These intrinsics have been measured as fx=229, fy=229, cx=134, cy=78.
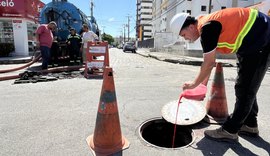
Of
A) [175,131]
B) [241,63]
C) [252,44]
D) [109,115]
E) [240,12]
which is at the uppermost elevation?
[240,12]

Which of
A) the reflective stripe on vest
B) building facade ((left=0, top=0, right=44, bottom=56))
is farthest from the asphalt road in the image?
→ building facade ((left=0, top=0, right=44, bottom=56))

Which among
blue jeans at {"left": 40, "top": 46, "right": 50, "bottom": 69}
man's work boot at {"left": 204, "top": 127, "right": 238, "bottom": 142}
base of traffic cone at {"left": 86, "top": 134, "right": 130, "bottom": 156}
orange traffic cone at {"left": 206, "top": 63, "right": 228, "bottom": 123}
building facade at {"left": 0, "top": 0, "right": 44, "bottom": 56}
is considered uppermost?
building facade at {"left": 0, "top": 0, "right": 44, "bottom": 56}

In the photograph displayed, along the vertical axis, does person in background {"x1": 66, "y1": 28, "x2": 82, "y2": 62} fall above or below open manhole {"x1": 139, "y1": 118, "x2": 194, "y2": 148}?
above

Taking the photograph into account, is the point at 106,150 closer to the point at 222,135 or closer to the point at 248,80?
the point at 222,135

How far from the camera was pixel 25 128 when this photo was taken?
347cm

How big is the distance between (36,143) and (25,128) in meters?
0.62

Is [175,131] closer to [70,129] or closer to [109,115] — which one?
Result: [109,115]

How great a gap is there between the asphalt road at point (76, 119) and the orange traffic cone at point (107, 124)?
0.50 feet

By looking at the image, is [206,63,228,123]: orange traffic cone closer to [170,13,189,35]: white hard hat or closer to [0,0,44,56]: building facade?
[170,13,189,35]: white hard hat

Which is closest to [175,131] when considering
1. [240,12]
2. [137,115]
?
[137,115]

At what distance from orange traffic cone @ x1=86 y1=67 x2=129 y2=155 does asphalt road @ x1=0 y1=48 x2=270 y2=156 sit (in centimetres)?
15

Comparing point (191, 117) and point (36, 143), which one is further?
point (191, 117)

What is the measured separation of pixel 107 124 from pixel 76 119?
126 cm

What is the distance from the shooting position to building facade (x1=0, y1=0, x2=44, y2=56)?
15.4m
